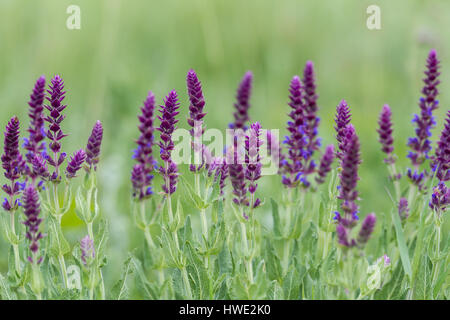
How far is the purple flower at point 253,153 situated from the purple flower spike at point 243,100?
708 mm

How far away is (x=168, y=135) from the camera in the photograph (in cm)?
227

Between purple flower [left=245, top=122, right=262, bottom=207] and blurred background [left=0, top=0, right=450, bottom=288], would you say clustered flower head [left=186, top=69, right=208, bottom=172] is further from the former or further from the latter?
blurred background [left=0, top=0, right=450, bottom=288]

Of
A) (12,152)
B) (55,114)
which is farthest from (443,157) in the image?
(12,152)

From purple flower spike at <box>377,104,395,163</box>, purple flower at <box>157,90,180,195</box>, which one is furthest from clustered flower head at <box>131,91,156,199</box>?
purple flower spike at <box>377,104,395,163</box>

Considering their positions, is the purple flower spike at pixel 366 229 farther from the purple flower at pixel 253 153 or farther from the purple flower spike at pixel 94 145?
the purple flower spike at pixel 94 145

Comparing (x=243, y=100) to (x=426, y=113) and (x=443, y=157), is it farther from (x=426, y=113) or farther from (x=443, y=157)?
(x=443, y=157)

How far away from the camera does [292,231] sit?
8.96 feet

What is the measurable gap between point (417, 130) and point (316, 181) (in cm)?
50

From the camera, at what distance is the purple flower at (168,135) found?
2.21 meters

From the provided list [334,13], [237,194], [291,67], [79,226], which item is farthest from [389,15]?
[237,194]

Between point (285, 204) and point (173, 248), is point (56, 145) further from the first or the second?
point (285, 204)

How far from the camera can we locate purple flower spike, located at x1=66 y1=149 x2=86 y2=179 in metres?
2.36

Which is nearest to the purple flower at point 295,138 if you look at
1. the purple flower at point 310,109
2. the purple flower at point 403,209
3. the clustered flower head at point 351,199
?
the purple flower at point 310,109

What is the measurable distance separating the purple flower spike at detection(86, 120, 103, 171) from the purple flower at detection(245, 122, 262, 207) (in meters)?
0.55
